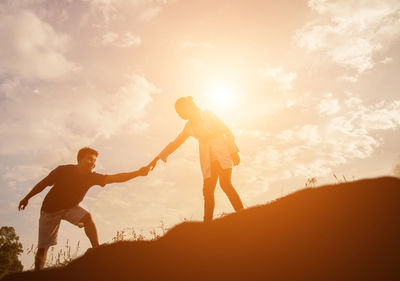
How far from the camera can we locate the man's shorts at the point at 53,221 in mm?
5328

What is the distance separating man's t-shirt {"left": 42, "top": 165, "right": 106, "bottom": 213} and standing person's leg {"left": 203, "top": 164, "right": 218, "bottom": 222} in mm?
2592

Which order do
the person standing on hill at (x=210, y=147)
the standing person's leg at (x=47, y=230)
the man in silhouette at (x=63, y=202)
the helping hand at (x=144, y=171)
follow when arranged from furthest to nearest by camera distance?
the helping hand at (x=144, y=171) < the man in silhouette at (x=63, y=202) < the standing person's leg at (x=47, y=230) < the person standing on hill at (x=210, y=147)

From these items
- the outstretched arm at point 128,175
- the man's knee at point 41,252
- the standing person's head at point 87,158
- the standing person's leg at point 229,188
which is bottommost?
the man's knee at point 41,252

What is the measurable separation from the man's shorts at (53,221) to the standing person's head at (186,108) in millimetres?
2811

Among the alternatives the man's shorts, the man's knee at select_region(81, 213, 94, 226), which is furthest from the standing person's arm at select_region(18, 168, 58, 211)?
the man's knee at select_region(81, 213, 94, 226)

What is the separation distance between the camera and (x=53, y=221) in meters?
Result: 5.44

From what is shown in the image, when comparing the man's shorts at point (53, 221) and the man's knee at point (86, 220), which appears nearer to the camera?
the man's shorts at point (53, 221)

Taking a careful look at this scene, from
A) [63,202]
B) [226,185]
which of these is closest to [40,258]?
[63,202]

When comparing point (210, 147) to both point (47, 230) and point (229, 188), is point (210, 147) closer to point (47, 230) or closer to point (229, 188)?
point (229, 188)

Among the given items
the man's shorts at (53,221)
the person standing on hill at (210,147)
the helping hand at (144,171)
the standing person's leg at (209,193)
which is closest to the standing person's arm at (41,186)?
the man's shorts at (53,221)

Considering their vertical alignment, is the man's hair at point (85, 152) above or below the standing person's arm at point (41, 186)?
above

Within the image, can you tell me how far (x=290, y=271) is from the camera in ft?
8.18

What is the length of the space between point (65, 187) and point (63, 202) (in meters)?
0.30

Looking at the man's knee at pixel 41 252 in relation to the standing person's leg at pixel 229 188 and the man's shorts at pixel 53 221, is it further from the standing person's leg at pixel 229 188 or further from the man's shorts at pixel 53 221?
the standing person's leg at pixel 229 188
